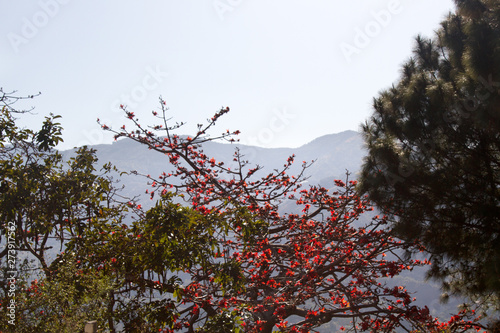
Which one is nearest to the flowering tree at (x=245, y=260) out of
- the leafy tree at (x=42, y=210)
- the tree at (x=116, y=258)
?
the tree at (x=116, y=258)

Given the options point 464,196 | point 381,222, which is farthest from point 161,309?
point 464,196

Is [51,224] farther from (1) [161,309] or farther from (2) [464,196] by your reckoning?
(2) [464,196]

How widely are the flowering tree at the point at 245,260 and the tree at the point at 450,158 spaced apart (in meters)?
0.56

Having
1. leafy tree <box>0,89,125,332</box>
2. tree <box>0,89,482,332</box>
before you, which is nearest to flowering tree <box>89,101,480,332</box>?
tree <box>0,89,482,332</box>

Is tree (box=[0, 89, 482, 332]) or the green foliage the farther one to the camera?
the green foliage

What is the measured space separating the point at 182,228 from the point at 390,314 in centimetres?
411

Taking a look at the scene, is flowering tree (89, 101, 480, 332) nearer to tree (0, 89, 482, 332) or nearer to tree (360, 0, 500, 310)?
tree (0, 89, 482, 332)

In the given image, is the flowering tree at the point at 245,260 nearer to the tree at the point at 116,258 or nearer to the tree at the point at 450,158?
the tree at the point at 116,258

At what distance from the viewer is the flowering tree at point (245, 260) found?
333 cm

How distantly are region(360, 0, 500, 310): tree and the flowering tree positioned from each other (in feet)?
1.85

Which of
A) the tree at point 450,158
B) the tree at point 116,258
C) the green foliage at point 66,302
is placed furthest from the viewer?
the tree at point 450,158

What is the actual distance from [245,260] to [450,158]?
4301 millimetres

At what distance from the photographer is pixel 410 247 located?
5.99 metres

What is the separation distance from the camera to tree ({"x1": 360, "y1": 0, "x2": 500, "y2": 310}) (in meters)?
5.18
